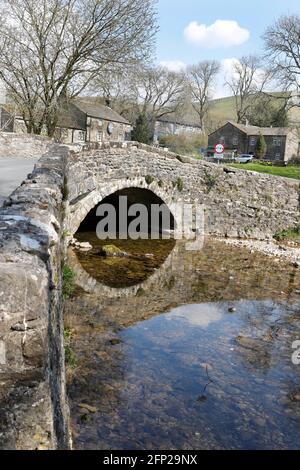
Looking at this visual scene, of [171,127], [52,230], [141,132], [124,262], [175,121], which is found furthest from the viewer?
[175,121]

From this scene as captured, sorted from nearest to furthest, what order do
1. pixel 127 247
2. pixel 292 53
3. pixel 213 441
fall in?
pixel 213 441, pixel 127 247, pixel 292 53

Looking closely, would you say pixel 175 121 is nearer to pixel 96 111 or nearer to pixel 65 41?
pixel 96 111

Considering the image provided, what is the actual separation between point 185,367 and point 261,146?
4937 cm

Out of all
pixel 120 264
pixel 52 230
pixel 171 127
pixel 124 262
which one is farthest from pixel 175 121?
pixel 52 230

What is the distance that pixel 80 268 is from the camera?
9828 millimetres

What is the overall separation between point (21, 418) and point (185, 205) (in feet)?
44.7

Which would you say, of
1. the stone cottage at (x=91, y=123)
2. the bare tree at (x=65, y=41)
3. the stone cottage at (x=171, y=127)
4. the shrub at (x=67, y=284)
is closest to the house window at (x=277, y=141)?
the stone cottage at (x=171, y=127)

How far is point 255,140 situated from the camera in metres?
55.3

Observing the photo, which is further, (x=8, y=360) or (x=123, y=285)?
(x=123, y=285)

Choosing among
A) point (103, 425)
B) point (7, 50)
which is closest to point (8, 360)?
point (103, 425)

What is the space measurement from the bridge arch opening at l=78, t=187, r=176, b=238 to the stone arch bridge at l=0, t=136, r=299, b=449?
602mm
